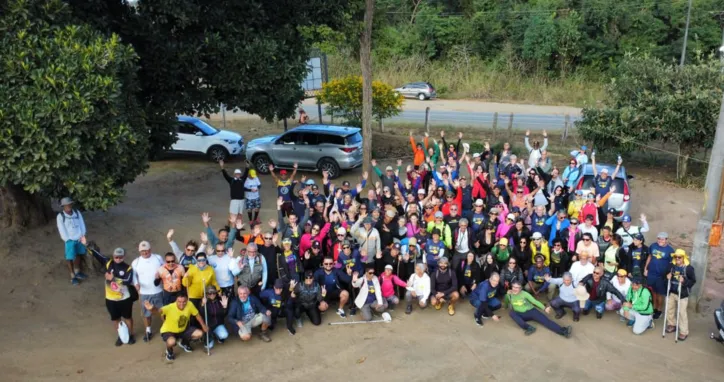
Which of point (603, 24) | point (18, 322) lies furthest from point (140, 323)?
point (603, 24)

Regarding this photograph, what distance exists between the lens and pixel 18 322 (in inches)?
374

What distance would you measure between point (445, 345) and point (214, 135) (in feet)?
42.7

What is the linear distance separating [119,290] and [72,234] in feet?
7.81

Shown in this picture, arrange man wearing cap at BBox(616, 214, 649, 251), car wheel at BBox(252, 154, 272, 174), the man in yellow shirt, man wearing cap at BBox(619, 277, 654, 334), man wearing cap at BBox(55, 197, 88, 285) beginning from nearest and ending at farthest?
the man in yellow shirt < man wearing cap at BBox(619, 277, 654, 334) < man wearing cap at BBox(55, 197, 88, 285) < man wearing cap at BBox(616, 214, 649, 251) < car wheel at BBox(252, 154, 272, 174)

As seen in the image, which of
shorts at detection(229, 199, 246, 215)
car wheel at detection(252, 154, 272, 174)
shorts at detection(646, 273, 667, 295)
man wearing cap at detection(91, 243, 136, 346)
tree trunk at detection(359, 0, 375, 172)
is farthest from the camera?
car wheel at detection(252, 154, 272, 174)

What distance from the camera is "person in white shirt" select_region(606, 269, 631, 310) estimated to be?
950 centimetres

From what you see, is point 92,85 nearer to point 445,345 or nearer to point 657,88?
point 445,345

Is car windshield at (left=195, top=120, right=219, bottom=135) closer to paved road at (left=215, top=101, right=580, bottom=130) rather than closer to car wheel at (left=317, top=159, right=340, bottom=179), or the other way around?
car wheel at (left=317, top=159, right=340, bottom=179)

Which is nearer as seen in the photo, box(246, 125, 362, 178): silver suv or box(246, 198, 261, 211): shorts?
box(246, 198, 261, 211): shorts

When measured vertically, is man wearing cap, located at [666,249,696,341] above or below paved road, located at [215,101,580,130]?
below

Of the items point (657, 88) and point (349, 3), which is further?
point (657, 88)

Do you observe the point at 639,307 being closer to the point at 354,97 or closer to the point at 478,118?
the point at 354,97

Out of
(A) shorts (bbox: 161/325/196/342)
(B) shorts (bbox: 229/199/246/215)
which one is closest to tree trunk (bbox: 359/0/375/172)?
(B) shorts (bbox: 229/199/246/215)

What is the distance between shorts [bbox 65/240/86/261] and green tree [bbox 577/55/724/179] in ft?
45.1
